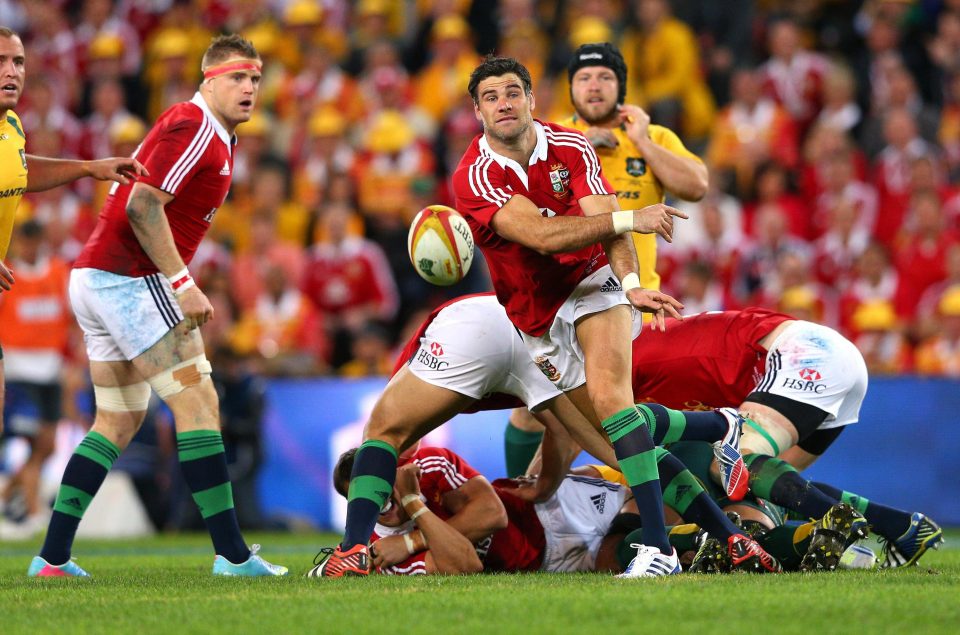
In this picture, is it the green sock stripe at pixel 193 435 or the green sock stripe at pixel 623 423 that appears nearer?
the green sock stripe at pixel 623 423

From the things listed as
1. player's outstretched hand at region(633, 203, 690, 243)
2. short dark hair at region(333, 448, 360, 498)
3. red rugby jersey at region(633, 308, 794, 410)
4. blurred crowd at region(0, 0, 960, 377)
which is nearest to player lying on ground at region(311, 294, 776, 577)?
short dark hair at region(333, 448, 360, 498)

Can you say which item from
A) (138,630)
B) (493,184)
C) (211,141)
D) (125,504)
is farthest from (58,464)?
(138,630)

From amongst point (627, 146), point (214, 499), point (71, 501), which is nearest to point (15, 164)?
point (71, 501)

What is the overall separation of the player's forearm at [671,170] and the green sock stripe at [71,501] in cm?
359

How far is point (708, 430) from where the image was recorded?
679 cm

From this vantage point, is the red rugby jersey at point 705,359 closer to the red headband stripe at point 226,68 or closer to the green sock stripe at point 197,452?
the green sock stripe at point 197,452

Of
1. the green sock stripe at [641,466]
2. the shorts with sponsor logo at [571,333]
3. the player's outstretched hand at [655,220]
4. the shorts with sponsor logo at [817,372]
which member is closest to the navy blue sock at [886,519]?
the shorts with sponsor logo at [817,372]

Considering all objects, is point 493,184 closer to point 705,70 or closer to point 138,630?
point 138,630

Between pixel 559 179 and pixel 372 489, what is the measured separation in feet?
5.66

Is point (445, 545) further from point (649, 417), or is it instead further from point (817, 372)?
point (817, 372)

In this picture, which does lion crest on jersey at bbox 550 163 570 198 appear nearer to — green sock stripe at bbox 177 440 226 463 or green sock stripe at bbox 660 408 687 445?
green sock stripe at bbox 660 408 687 445

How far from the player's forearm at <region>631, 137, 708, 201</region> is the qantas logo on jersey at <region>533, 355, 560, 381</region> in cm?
174

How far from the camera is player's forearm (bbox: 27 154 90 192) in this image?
7402 millimetres

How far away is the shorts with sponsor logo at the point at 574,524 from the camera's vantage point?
24.0 ft
